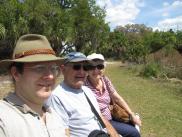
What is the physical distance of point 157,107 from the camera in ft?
36.0

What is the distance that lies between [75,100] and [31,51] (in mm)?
1444

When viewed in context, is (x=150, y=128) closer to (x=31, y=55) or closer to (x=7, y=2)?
(x=31, y=55)

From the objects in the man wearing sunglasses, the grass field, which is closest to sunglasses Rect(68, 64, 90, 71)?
the man wearing sunglasses

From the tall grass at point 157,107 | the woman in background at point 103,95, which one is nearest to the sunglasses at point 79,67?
the woman in background at point 103,95

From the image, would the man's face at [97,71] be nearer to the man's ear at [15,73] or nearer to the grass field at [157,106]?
the man's ear at [15,73]

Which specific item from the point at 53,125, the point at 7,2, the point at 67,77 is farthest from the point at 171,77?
the point at 53,125

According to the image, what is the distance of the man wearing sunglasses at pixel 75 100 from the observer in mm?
3885

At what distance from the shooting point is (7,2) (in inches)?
965

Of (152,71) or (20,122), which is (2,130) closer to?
(20,122)

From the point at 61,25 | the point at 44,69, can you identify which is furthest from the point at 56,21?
the point at 44,69

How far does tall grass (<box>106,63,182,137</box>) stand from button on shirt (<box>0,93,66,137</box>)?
5.45m

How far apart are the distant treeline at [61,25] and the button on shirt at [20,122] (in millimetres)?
19479

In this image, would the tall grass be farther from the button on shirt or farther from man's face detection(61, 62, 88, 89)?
the button on shirt

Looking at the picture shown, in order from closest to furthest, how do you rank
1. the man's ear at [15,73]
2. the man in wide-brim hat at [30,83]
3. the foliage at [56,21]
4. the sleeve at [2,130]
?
the sleeve at [2,130] < the man in wide-brim hat at [30,83] < the man's ear at [15,73] < the foliage at [56,21]
